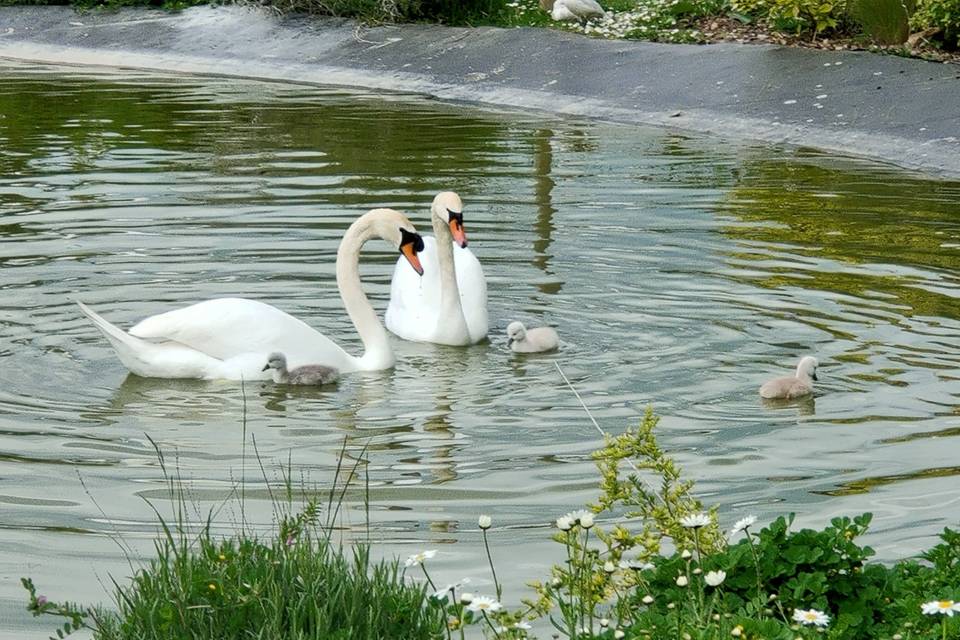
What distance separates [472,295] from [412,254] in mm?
477

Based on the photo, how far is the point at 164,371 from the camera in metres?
7.72

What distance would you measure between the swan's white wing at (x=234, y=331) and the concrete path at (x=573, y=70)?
288 inches

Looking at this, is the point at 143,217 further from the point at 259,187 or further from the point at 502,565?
the point at 502,565

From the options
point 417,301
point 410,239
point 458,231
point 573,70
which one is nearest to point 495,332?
point 417,301

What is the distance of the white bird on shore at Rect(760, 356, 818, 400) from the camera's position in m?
7.07

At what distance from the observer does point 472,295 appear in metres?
8.76

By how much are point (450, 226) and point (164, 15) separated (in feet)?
52.4

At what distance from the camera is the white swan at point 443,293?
8.56m

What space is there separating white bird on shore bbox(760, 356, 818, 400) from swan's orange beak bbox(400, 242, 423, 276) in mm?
2019

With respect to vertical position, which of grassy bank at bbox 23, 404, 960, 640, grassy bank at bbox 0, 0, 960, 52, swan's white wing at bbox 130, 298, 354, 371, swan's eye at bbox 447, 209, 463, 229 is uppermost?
grassy bank at bbox 0, 0, 960, 52

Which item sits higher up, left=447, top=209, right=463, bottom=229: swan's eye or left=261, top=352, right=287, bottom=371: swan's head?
left=447, top=209, right=463, bottom=229: swan's eye

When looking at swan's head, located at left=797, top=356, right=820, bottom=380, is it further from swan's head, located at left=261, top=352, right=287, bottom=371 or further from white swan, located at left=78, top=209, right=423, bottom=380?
swan's head, located at left=261, top=352, right=287, bottom=371

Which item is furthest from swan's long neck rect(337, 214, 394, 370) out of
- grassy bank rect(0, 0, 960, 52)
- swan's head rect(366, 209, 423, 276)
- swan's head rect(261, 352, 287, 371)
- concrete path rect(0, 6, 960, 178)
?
grassy bank rect(0, 0, 960, 52)

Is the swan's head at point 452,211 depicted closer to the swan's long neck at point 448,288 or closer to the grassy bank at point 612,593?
the swan's long neck at point 448,288
